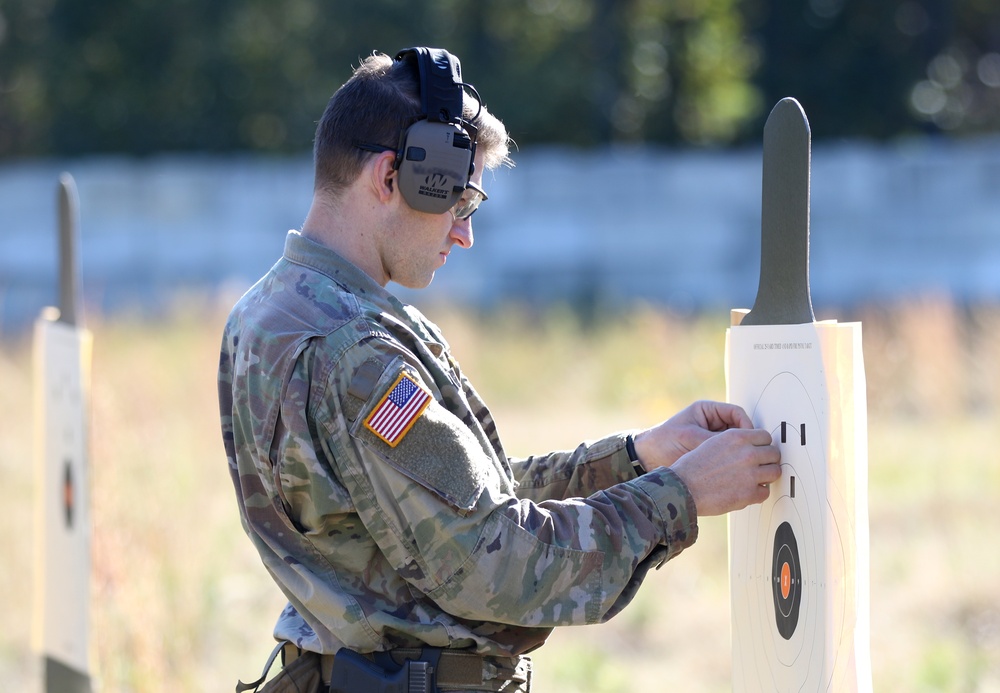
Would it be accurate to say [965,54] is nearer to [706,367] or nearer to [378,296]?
[706,367]

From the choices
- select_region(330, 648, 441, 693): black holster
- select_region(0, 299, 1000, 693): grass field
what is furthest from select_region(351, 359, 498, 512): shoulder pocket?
select_region(0, 299, 1000, 693): grass field

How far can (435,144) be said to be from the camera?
2.13 metres

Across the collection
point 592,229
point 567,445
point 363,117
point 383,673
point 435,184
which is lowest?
point 383,673

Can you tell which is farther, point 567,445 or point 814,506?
point 567,445

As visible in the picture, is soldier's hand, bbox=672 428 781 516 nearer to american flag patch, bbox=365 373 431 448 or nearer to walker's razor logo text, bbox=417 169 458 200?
american flag patch, bbox=365 373 431 448

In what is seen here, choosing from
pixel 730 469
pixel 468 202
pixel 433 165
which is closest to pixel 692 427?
pixel 730 469

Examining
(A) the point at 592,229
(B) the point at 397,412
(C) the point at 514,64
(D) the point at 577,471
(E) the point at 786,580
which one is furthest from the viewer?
(C) the point at 514,64

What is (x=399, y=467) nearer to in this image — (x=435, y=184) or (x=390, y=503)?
(x=390, y=503)

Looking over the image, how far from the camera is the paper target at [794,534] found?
2.17 meters

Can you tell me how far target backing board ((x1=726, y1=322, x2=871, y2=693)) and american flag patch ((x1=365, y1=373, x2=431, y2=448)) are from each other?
29.0 inches

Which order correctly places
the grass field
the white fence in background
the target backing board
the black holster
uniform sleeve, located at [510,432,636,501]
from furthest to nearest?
1. the white fence in background
2. the grass field
3. uniform sleeve, located at [510,432,636,501]
4. the target backing board
5. the black holster

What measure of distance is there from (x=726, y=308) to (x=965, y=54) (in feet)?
44.6

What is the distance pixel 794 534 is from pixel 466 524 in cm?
69

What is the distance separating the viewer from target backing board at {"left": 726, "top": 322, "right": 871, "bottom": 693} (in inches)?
85.3
